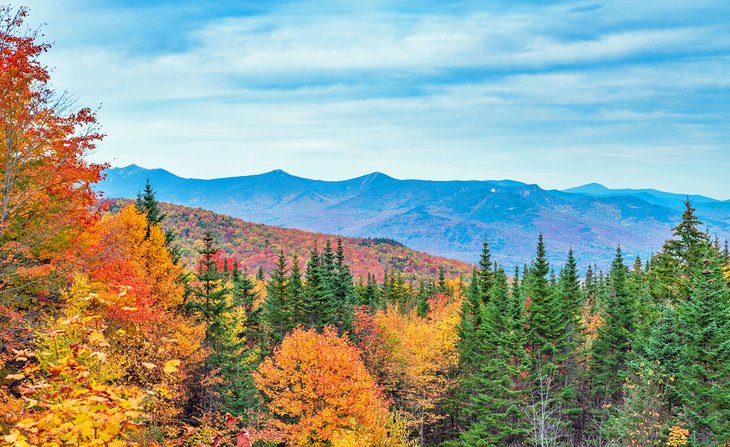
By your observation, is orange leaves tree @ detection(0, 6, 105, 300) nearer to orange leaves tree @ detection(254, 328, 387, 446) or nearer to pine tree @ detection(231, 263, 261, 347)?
orange leaves tree @ detection(254, 328, 387, 446)

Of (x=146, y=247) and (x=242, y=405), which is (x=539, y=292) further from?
(x=146, y=247)

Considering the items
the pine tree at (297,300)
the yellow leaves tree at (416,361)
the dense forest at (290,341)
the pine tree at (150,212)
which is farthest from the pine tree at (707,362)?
the pine tree at (150,212)

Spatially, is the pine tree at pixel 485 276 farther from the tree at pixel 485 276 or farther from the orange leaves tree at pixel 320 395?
the orange leaves tree at pixel 320 395

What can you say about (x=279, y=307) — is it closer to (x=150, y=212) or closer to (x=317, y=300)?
(x=317, y=300)

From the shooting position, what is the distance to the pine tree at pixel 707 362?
28.1 metres

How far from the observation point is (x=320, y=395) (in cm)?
3603

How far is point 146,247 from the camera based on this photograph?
33.4 meters

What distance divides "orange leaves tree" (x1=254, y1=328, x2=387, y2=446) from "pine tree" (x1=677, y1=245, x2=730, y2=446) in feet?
62.3

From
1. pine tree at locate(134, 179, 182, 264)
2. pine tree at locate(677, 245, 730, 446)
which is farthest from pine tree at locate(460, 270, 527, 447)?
pine tree at locate(134, 179, 182, 264)

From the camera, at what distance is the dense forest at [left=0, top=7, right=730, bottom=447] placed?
677 inches

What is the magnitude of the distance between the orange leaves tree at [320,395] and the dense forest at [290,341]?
0.15 meters

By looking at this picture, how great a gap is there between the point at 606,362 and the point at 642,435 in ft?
59.6

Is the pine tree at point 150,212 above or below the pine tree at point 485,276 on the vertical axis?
above

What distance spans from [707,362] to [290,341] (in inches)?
1045
